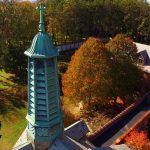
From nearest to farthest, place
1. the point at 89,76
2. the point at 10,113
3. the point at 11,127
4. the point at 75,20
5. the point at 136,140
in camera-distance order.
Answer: the point at 136,140
the point at 89,76
the point at 11,127
the point at 10,113
the point at 75,20

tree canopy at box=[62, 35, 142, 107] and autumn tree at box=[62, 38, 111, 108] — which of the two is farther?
tree canopy at box=[62, 35, 142, 107]

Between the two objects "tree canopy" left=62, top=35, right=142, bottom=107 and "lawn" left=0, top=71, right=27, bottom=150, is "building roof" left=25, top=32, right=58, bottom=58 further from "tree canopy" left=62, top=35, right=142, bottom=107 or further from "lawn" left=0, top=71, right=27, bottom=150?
"tree canopy" left=62, top=35, right=142, bottom=107

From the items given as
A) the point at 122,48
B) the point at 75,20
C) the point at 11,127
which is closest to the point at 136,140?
the point at 11,127

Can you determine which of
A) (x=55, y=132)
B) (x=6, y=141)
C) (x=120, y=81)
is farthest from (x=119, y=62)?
(x=55, y=132)

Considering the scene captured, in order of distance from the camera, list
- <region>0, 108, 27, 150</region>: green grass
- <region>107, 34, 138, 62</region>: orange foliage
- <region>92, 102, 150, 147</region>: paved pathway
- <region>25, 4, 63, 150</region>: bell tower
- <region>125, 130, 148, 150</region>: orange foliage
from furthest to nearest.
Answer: <region>107, 34, 138, 62</region>: orange foliage
<region>0, 108, 27, 150</region>: green grass
<region>92, 102, 150, 147</region>: paved pathway
<region>125, 130, 148, 150</region>: orange foliage
<region>25, 4, 63, 150</region>: bell tower

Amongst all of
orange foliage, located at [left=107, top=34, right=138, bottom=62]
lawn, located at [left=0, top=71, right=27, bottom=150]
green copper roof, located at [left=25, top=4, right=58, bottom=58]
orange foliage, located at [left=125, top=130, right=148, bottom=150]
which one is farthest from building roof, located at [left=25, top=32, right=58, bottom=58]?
orange foliage, located at [left=107, top=34, right=138, bottom=62]

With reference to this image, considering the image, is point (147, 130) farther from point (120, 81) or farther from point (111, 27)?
point (111, 27)

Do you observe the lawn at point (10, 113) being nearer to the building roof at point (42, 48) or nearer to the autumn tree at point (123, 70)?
the autumn tree at point (123, 70)

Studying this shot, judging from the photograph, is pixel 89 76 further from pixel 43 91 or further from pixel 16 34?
pixel 16 34
